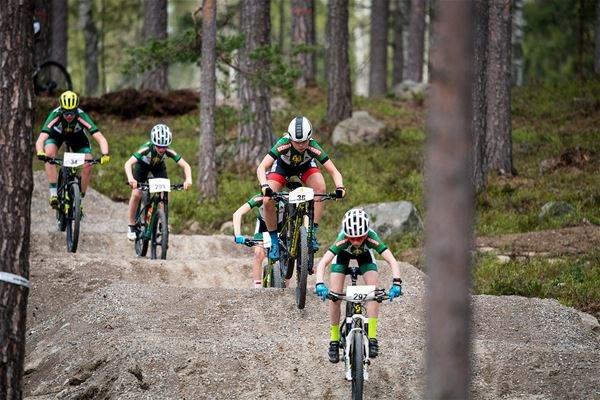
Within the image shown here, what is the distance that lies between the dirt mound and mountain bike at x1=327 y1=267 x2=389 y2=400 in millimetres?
18180

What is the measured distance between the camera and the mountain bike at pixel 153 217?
15430 millimetres

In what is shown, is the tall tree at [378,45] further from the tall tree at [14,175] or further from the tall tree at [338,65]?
the tall tree at [14,175]

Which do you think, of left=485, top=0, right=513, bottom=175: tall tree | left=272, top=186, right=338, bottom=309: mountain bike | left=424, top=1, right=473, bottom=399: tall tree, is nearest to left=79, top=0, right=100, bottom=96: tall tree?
left=485, top=0, right=513, bottom=175: tall tree

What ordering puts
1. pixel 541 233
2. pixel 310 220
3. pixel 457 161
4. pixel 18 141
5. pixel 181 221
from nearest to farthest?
pixel 457 161
pixel 18 141
pixel 310 220
pixel 541 233
pixel 181 221

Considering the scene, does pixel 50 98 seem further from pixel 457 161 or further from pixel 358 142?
pixel 457 161

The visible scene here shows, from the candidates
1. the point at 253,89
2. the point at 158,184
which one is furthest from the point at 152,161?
the point at 253,89

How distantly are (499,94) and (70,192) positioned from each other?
9985mm

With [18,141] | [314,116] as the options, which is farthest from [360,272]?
[314,116]

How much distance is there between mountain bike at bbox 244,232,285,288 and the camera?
43.6ft

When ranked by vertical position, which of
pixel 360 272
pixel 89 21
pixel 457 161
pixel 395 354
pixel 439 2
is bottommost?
pixel 395 354

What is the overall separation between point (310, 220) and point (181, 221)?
7.73 m

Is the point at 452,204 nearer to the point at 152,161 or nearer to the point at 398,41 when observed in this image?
the point at 152,161

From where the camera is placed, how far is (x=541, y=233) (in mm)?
17266

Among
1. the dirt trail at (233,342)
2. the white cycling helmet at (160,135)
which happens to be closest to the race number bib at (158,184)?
the white cycling helmet at (160,135)
